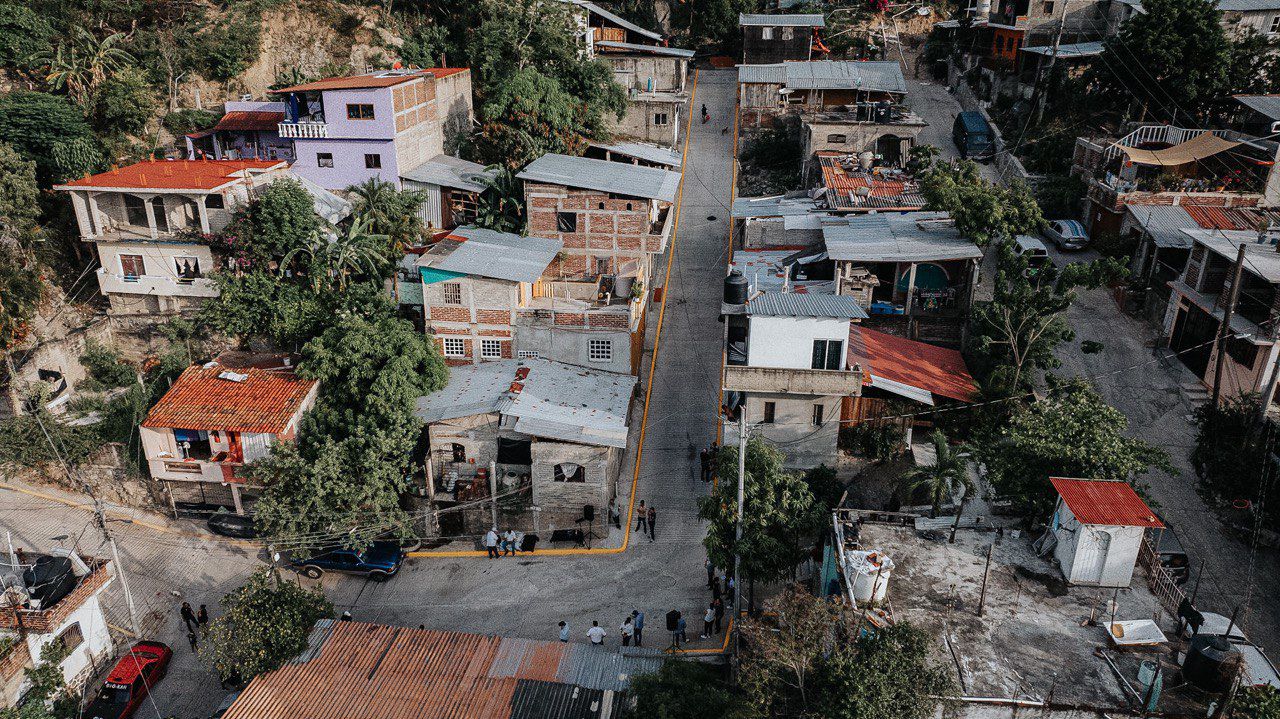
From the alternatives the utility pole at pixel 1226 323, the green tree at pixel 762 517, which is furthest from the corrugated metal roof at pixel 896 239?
the green tree at pixel 762 517

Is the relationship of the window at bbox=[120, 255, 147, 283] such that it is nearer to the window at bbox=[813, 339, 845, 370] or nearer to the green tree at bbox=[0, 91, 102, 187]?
the green tree at bbox=[0, 91, 102, 187]

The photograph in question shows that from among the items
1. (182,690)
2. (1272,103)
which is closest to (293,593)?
(182,690)

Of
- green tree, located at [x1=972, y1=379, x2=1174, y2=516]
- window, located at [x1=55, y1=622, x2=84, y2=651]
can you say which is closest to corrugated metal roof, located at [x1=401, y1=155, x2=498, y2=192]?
window, located at [x1=55, y1=622, x2=84, y2=651]

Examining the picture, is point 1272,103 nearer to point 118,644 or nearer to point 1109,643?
point 1109,643

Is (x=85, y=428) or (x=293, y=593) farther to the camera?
(x=85, y=428)

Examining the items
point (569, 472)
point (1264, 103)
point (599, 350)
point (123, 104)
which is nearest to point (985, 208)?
point (599, 350)

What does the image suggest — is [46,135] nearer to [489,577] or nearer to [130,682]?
[130,682]
